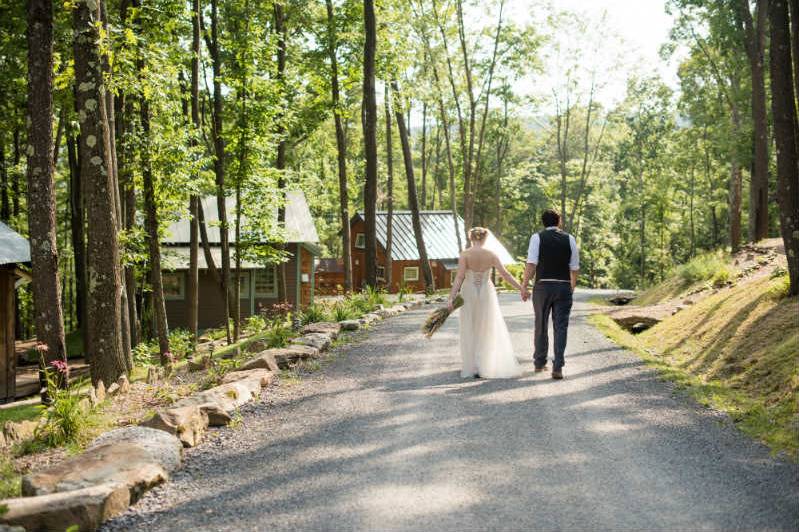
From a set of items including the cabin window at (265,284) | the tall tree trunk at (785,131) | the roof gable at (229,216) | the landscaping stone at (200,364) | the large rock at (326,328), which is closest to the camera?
the tall tree trunk at (785,131)

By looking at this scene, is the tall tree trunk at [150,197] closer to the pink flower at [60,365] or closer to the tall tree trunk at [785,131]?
the pink flower at [60,365]

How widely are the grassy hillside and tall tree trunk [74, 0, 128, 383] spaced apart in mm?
8267

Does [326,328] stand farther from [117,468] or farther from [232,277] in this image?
[232,277]

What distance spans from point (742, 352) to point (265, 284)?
2621cm

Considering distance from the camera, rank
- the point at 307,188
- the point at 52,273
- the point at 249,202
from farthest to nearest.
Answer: the point at 307,188
the point at 249,202
the point at 52,273

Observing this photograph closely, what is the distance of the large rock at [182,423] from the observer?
703 centimetres

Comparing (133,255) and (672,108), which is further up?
(672,108)

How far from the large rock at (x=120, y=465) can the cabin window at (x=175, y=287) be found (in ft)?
88.7

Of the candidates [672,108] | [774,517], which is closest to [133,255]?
[774,517]

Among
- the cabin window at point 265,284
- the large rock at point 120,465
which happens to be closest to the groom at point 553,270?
the large rock at point 120,465

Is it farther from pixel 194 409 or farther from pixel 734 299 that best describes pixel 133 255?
pixel 734 299

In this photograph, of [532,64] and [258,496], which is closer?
[258,496]

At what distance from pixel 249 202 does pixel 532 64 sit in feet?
75.1

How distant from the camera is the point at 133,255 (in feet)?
57.2
